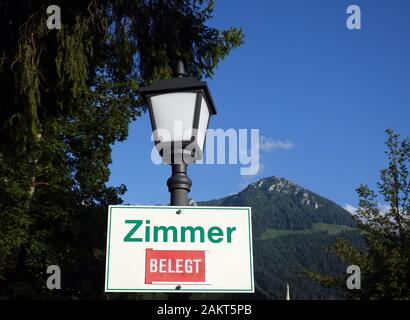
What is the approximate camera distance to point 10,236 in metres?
16.8

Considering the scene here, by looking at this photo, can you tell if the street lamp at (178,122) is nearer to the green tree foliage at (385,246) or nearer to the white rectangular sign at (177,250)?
the white rectangular sign at (177,250)

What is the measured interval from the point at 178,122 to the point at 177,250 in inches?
47.6

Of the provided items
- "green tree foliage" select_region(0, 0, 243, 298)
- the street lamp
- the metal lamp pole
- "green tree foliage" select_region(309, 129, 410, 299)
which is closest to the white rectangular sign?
the metal lamp pole

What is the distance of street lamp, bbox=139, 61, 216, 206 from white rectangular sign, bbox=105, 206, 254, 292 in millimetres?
687

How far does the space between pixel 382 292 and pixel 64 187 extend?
11.5m

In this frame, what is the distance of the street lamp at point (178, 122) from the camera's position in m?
4.06

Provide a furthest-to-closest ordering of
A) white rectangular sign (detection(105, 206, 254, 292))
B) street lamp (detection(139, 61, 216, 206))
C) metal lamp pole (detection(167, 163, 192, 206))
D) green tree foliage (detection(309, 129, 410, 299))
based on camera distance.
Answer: green tree foliage (detection(309, 129, 410, 299)) → street lamp (detection(139, 61, 216, 206)) → metal lamp pole (detection(167, 163, 192, 206)) → white rectangular sign (detection(105, 206, 254, 292))

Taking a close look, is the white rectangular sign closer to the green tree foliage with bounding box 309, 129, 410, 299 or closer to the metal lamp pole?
the metal lamp pole

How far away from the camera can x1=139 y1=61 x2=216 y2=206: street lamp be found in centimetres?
406

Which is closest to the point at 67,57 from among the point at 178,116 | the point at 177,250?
the point at 178,116
